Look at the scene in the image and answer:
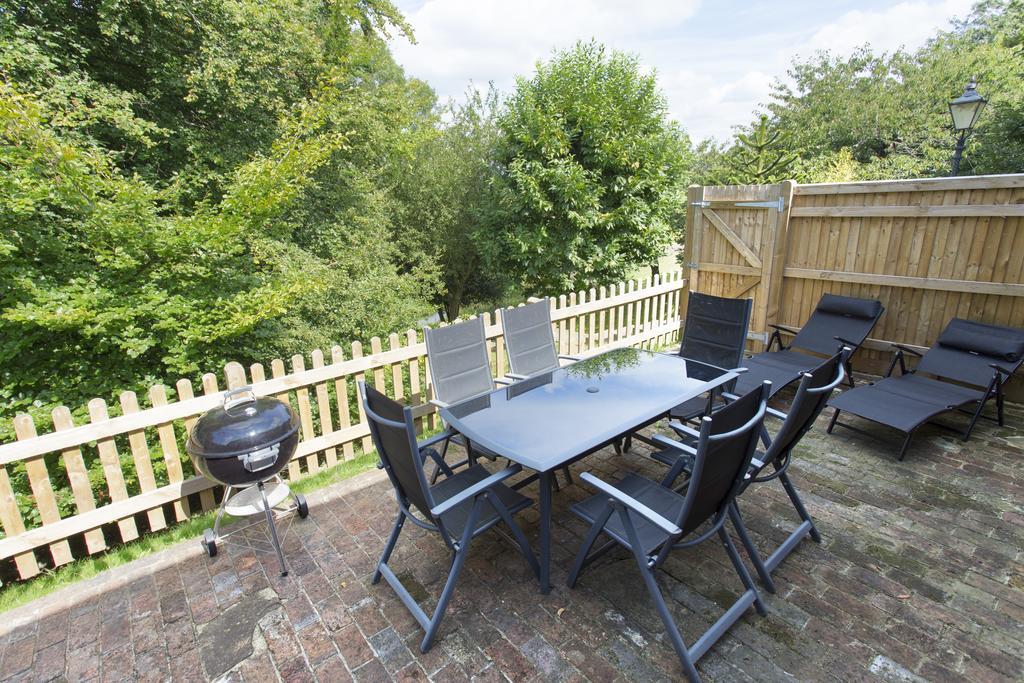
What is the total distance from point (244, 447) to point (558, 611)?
1.83 m

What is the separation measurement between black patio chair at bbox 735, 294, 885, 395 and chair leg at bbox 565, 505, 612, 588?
2.88 metres

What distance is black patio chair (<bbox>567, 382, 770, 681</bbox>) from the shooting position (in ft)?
5.91

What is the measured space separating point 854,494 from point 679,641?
206cm

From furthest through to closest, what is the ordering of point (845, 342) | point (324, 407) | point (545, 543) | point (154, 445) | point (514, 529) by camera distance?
point (845, 342)
point (154, 445)
point (324, 407)
point (545, 543)
point (514, 529)

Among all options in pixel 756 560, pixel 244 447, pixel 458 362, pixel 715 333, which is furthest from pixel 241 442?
pixel 715 333

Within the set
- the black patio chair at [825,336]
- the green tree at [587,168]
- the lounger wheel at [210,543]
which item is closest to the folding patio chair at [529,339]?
the black patio chair at [825,336]

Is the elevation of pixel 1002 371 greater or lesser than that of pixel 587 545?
greater

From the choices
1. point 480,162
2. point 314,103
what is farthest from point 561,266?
point 314,103

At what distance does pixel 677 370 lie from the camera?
3500 mm

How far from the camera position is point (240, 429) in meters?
2.59

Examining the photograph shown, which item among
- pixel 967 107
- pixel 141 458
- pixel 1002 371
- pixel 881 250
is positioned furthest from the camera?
pixel 967 107

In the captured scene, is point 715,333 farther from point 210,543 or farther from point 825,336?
point 210,543

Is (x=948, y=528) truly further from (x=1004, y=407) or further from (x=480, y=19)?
(x=480, y=19)

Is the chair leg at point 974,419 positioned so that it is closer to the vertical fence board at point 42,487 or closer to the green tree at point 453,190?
the vertical fence board at point 42,487
